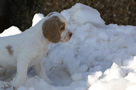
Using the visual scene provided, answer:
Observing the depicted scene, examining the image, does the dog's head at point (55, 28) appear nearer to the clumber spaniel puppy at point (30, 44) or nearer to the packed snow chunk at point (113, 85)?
the clumber spaniel puppy at point (30, 44)

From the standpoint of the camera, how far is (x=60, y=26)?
1.99 metres

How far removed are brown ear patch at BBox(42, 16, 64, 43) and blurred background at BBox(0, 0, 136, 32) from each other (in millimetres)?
2842

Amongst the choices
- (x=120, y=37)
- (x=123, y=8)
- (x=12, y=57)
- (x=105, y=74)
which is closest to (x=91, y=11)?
(x=120, y=37)

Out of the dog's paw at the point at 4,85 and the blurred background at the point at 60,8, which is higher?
the blurred background at the point at 60,8

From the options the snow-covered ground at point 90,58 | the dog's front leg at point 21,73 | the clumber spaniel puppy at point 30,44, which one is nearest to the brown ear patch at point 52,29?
the clumber spaniel puppy at point 30,44

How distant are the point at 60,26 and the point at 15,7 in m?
3.57

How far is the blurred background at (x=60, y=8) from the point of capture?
15.7 feet

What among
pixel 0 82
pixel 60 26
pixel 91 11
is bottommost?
pixel 0 82

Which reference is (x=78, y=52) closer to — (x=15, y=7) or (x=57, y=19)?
(x=57, y=19)

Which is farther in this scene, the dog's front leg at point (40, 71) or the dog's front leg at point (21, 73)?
the dog's front leg at point (40, 71)

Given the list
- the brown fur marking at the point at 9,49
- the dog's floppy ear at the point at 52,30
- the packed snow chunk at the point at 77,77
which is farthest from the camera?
the packed snow chunk at the point at 77,77

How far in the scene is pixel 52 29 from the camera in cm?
193

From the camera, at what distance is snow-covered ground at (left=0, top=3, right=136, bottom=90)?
2.01 meters

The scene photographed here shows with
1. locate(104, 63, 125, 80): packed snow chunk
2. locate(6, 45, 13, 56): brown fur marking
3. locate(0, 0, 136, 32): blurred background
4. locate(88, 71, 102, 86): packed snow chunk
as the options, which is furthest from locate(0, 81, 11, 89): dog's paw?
locate(0, 0, 136, 32): blurred background
